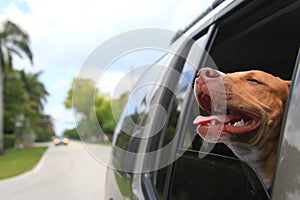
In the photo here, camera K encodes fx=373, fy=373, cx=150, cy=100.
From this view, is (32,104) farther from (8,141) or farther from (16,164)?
(16,164)

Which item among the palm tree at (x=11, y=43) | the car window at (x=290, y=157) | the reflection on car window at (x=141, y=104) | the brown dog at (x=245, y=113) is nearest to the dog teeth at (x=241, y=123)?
the brown dog at (x=245, y=113)

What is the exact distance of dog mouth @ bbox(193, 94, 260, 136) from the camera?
113 cm

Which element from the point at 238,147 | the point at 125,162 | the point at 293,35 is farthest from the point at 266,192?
the point at 125,162

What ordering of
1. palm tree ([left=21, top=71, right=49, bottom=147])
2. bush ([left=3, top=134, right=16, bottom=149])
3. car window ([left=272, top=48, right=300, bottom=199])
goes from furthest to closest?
palm tree ([left=21, top=71, right=49, bottom=147]), bush ([left=3, top=134, right=16, bottom=149]), car window ([left=272, top=48, right=300, bottom=199])

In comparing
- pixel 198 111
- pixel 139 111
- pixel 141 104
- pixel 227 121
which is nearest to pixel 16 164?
pixel 139 111

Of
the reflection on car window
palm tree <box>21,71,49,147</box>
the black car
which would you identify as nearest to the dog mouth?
the black car

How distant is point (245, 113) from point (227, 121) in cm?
6

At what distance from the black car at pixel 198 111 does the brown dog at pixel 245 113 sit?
0.25 feet

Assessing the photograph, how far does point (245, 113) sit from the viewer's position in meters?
1.15

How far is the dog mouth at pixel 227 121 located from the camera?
1.13 meters

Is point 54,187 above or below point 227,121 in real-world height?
below

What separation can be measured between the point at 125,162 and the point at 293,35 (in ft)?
4.03

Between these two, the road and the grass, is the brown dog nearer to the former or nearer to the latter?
the road

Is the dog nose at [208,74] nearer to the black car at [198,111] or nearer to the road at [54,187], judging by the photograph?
the black car at [198,111]
